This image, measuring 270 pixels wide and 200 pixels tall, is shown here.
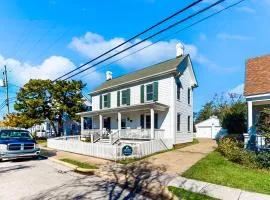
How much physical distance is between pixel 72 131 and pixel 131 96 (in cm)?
1912

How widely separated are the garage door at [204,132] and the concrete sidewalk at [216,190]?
92.0 feet

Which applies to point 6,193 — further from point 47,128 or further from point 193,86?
point 47,128

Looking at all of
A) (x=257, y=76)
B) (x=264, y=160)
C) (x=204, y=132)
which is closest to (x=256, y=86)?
(x=257, y=76)

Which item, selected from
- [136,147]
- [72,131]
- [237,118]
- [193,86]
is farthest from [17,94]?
[237,118]

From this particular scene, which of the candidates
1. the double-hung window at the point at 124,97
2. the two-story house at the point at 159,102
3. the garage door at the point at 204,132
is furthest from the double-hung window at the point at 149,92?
the garage door at the point at 204,132

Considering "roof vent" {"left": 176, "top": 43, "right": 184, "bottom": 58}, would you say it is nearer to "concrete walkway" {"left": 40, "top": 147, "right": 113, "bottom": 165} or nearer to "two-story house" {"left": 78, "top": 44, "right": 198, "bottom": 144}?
"two-story house" {"left": 78, "top": 44, "right": 198, "bottom": 144}

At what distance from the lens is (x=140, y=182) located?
10289 mm

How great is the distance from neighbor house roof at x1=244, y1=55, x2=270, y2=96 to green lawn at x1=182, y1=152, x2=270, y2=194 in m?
4.78

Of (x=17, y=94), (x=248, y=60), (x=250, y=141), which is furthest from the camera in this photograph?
(x=17, y=94)

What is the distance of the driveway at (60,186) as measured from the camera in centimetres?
862

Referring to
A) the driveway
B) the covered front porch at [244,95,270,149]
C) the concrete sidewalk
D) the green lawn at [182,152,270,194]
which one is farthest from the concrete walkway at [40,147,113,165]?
the covered front porch at [244,95,270,149]

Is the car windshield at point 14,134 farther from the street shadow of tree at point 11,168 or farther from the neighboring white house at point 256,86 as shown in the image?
the neighboring white house at point 256,86

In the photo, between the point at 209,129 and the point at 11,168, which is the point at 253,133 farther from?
the point at 209,129

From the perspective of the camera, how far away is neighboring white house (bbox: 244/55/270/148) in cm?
1524
